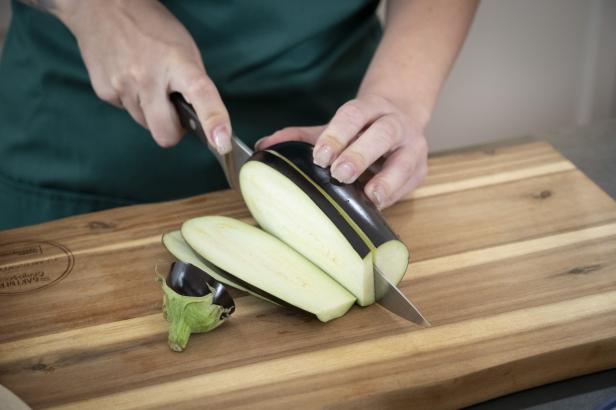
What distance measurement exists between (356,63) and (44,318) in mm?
918

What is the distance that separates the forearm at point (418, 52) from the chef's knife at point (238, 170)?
30 centimetres

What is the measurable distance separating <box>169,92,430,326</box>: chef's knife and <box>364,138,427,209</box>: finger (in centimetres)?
19

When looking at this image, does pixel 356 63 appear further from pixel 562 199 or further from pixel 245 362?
pixel 245 362

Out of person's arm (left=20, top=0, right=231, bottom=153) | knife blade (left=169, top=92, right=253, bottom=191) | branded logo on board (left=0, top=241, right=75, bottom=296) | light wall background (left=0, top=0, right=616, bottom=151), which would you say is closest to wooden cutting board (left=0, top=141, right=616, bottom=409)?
branded logo on board (left=0, top=241, right=75, bottom=296)

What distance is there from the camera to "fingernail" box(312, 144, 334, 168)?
4.54ft

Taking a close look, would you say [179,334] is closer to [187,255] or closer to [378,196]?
[187,255]

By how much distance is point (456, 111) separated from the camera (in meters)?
2.91

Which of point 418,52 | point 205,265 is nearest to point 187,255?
point 205,265

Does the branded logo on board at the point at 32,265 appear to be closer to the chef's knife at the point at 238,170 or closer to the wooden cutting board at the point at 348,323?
the wooden cutting board at the point at 348,323

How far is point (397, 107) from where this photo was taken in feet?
5.17

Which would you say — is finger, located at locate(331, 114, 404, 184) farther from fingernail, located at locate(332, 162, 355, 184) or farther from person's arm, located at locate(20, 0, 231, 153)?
person's arm, located at locate(20, 0, 231, 153)

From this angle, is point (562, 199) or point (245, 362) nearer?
point (245, 362)

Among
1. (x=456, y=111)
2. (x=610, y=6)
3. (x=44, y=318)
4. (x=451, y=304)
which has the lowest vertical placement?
(x=456, y=111)

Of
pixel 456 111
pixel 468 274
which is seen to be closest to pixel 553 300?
pixel 468 274
